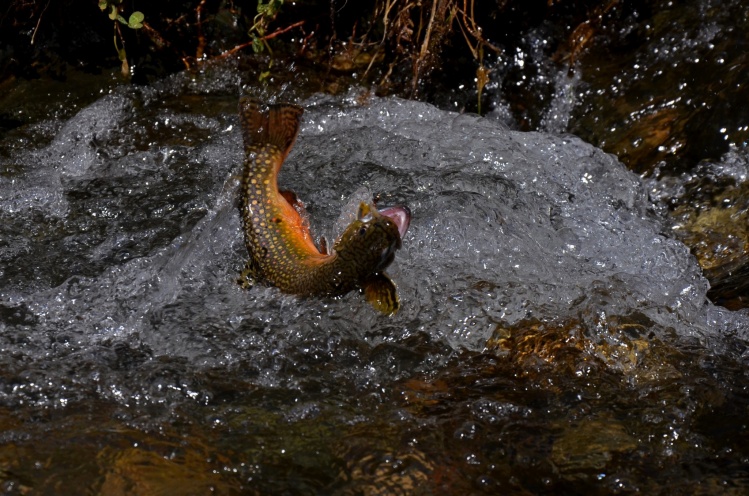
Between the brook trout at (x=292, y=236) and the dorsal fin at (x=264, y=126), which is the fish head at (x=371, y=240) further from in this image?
the dorsal fin at (x=264, y=126)

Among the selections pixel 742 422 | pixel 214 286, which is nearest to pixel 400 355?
pixel 214 286

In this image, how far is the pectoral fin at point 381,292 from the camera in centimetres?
348

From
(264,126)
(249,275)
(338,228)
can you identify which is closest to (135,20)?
(264,126)

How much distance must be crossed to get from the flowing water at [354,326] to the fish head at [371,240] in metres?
0.46

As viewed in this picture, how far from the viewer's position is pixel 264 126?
3951mm

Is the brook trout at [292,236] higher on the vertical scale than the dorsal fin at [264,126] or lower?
lower

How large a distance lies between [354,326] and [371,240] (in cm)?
69

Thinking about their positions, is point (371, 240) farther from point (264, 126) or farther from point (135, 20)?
point (135, 20)

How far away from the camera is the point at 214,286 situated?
13.6 feet

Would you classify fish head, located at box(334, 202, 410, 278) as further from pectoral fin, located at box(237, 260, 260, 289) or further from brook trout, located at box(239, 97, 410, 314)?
pectoral fin, located at box(237, 260, 260, 289)

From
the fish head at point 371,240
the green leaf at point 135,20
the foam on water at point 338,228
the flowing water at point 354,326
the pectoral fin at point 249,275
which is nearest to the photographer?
the flowing water at point 354,326

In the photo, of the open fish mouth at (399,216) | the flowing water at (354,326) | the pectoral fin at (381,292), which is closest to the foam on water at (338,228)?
the flowing water at (354,326)

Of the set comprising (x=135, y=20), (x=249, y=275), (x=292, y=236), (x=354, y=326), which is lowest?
(x=354, y=326)

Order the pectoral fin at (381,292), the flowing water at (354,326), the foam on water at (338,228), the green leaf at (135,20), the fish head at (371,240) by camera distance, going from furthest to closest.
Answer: the green leaf at (135,20), the foam on water at (338,228), the pectoral fin at (381,292), the fish head at (371,240), the flowing water at (354,326)
